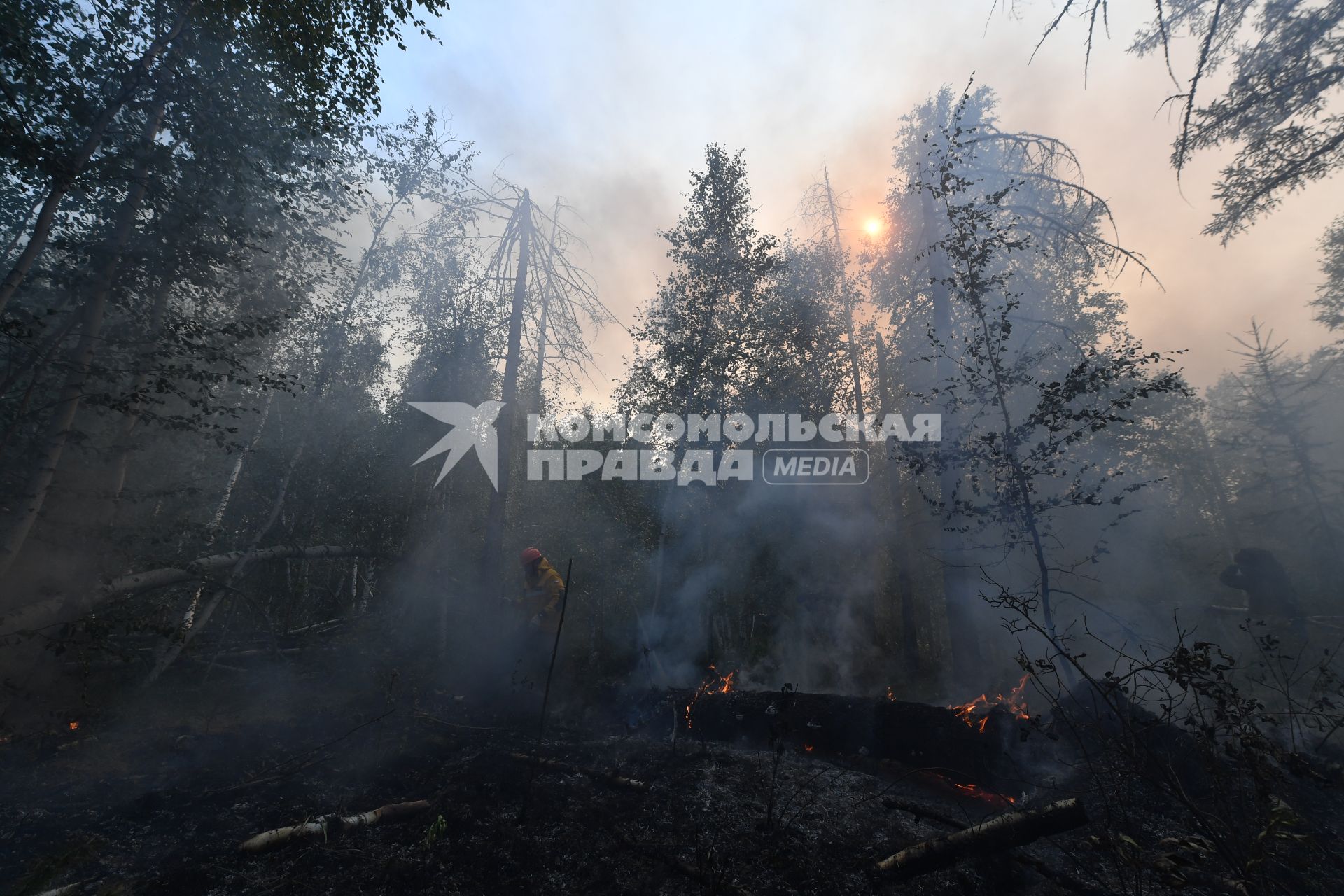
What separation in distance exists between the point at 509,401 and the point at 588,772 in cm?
880

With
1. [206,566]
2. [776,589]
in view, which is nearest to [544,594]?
[206,566]

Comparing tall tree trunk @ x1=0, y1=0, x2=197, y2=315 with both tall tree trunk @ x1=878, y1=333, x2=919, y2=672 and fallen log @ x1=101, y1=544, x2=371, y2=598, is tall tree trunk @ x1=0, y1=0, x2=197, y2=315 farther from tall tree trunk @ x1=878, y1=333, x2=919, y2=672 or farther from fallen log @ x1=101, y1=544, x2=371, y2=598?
tall tree trunk @ x1=878, y1=333, x2=919, y2=672

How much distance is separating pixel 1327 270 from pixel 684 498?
23.9 metres

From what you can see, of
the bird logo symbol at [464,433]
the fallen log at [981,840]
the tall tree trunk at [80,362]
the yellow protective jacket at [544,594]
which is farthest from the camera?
the bird logo symbol at [464,433]

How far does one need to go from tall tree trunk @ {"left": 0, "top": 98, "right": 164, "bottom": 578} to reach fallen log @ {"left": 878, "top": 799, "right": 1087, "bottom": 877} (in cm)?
985

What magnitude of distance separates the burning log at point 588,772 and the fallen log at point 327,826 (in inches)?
50.2

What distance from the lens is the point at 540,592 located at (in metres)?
9.58

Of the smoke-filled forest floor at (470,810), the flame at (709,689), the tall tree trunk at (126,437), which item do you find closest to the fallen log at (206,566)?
the tall tree trunk at (126,437)

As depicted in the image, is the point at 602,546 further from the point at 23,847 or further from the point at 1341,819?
the point at 1341,819

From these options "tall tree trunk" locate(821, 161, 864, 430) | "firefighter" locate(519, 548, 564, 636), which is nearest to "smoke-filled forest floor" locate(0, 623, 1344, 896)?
"firefighter" locate(519, 548, 564, 636)

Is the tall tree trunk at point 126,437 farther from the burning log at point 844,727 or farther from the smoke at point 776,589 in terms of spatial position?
the smoke at point 776,589

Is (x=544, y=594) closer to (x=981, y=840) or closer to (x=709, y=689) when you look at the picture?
(x=709, y=689)

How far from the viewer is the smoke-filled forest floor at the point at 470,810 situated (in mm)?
4039

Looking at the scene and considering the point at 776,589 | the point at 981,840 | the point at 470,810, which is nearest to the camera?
the point at 981,840
